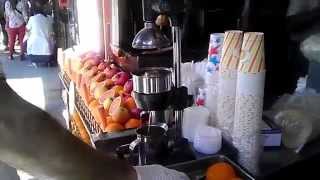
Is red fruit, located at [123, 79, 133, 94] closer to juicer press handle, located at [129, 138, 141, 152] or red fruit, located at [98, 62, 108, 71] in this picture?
red fruit, located at [98, 62, 108, 71]

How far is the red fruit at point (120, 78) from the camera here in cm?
205

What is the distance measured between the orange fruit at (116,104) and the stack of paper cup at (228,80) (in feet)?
1.72

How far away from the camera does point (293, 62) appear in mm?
2131

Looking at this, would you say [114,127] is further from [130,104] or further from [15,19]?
[15,19]

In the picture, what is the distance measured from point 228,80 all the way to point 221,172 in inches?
11.7

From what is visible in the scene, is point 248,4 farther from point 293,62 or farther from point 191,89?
point 191,89

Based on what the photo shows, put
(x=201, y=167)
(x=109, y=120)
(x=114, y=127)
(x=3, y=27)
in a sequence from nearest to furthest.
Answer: (x=201, y=167), (x=114, y=127), (x=109, y=120), (x=3, y=27)

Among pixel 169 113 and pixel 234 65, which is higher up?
pixel 234 65

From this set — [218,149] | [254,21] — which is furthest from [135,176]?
[254,21]

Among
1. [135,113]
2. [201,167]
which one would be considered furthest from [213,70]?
[135,113]

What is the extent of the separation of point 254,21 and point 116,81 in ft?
2.73

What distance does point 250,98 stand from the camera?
109 cm

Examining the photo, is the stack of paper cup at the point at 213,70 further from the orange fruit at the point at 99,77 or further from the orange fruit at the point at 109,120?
Result: the orange fruit at the point at 99,77

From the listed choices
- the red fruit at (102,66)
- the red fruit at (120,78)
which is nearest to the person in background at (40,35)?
the red fruit at (102,66)
